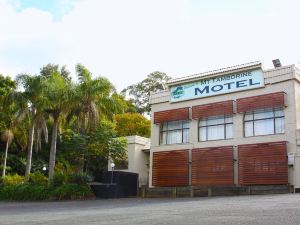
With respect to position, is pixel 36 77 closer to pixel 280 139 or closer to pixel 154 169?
pixel 154 169

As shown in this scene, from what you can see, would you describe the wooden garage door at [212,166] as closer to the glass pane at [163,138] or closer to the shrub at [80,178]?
the glass pane at [163,138]

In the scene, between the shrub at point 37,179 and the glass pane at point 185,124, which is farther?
the glass pane at point 185,124

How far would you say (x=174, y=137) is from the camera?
31344mm

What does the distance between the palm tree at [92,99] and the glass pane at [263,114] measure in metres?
9.63

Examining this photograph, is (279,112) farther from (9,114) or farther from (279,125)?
(9,114)

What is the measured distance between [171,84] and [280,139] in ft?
30.3

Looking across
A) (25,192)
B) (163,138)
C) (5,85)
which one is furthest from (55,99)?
(163,138)

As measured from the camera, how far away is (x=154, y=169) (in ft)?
102

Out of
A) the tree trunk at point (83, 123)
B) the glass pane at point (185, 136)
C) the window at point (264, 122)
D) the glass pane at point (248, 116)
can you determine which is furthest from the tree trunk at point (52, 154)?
the glass pane at point (248, 116)

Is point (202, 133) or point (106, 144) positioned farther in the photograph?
point (106, 144)

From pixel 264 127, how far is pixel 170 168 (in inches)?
286

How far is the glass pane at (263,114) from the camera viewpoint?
26.9 meters

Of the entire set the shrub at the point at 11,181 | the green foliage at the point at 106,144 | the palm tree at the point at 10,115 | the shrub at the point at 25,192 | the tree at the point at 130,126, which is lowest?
the shrub at the point at 25,192

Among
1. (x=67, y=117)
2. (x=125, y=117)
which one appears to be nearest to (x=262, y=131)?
(x=67, y=117)
